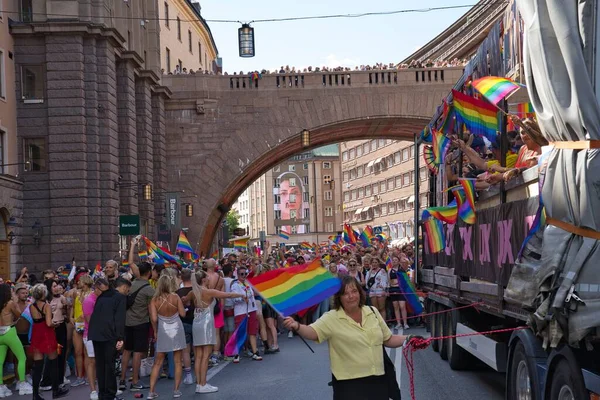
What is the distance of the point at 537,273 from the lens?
277 inches

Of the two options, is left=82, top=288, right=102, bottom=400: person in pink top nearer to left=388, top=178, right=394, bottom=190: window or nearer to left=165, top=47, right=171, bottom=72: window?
left=165, top=47, right=171, bottom=72: window

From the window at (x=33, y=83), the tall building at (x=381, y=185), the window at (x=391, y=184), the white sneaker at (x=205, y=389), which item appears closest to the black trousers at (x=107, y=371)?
the white sneaker at (x=205, y=389)

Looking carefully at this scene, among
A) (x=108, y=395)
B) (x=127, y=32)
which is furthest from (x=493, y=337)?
(x=127, y=32)

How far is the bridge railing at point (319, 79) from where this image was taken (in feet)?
153

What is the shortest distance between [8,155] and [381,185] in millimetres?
68777

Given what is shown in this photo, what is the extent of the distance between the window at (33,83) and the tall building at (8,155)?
0.53 meters

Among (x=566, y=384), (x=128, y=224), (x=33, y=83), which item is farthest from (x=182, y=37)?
(x=566, y=384)

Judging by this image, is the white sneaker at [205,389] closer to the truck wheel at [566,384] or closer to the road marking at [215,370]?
the road marking at [215,370]

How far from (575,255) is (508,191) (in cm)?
245

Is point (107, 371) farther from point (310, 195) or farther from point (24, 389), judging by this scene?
point (310, 195)

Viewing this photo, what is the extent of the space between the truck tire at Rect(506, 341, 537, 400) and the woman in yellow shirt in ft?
4.45

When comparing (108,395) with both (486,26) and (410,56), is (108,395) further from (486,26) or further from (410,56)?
(410,56)

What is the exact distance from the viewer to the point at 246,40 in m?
33.6

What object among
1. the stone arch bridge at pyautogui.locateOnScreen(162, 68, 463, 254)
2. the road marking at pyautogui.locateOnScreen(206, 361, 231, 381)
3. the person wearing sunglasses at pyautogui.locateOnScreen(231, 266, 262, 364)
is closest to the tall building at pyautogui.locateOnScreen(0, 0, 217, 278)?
the stone arch bridge at pyautogui.locateOnScreen(162, 68, 463, 254)
